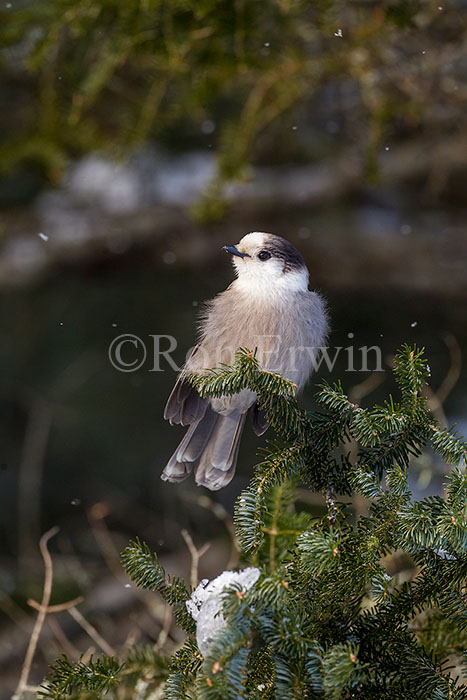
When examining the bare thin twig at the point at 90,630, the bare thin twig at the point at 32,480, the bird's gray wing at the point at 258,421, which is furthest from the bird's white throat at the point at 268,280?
the bare thin twig at the point at 32,480

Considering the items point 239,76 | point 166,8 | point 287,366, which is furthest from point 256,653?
point 239,76

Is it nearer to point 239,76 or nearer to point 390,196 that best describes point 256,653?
point 239,76

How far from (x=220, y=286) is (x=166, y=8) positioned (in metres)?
0.47

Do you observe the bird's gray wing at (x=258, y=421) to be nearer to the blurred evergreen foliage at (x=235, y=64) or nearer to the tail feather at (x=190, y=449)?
the tail feather at (x=190, y=449)

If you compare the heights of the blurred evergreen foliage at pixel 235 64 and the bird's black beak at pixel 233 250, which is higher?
the blurred evergreen foliage at pixel 235 64

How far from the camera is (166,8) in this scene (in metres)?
1.17

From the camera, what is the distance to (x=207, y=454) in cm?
95

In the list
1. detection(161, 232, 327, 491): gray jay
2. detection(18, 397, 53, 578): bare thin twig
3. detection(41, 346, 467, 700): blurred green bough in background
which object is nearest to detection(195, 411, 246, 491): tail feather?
detection(161, 232, 327, 491): gray jay

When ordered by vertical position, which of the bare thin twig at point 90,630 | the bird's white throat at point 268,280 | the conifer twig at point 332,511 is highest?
the bird's white throat at point 268,280

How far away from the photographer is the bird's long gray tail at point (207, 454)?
0.94 metres

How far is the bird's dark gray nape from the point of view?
1001 mm

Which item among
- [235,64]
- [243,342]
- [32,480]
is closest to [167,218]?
[235,64]

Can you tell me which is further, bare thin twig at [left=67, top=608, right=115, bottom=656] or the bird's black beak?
bare thin twig at [left=67, top=608, right=115, bottom=656]

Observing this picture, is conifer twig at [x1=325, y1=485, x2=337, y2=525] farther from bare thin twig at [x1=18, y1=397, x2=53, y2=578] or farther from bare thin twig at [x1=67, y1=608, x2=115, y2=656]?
bare thin twig at [x1=18, y1=397, x2=53, y2=578]
